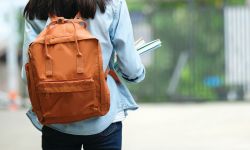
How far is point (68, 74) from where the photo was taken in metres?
2.94

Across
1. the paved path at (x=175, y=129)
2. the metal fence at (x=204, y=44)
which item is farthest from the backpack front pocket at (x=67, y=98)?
the metal fence at (x=204, y=44)

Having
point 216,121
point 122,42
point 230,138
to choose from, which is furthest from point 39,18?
point 216,121

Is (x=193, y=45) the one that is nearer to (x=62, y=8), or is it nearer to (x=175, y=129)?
(x=175, y=129)

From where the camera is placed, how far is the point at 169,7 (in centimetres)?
1370

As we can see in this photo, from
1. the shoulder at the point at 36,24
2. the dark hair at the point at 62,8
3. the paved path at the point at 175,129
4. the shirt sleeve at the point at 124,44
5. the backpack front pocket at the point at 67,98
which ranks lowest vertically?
the paved path at the point at 175,129

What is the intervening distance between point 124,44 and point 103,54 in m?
0.11

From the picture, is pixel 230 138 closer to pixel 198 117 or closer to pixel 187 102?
pixel 198 117

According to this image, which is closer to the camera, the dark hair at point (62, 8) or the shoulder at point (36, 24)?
the dark hair at point (62, 8)

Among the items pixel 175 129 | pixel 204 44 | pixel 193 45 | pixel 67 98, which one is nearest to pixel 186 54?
pixel 193 45

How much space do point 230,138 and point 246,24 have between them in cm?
545

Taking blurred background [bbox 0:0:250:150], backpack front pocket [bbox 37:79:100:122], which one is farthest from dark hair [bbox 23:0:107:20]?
blurred background [bbox 0:0:250:150]

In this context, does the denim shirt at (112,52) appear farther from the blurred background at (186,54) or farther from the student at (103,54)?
the blurred background at (186,54)

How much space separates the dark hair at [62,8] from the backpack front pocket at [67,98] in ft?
1.15

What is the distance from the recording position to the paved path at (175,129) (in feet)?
25.2
